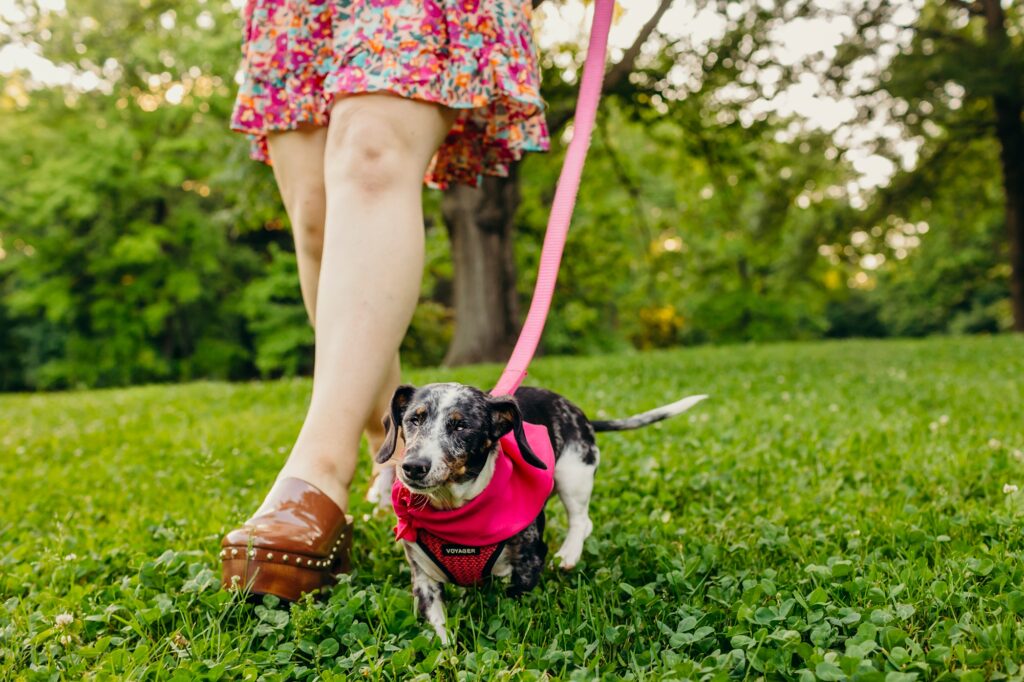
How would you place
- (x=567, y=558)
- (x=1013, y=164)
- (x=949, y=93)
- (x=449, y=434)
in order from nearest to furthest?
(x=449, y=434) → (x=567, y=558) → (x=949, y=93) → (x=1013, y=164)

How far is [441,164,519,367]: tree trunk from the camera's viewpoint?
14148mm

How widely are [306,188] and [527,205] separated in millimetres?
19260

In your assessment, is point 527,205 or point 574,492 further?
point 527,205

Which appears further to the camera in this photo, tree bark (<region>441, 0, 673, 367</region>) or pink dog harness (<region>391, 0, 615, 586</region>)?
tree bark (<region>441, 0, 673, 367</region>)

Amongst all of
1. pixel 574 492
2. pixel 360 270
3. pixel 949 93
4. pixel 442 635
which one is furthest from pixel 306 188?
pixel 949 93

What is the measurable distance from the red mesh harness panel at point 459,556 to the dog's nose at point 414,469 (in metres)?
0.22

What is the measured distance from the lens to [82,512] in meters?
3.58

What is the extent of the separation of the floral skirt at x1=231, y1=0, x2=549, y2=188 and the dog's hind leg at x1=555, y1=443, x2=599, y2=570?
3.67 ft

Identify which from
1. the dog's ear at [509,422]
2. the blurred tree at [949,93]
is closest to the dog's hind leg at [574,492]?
the dog's ear at [509,422]

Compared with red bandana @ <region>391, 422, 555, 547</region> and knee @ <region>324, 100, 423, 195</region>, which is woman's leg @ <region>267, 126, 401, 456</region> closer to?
knee @ <region>324, 100, 423, 195</region>

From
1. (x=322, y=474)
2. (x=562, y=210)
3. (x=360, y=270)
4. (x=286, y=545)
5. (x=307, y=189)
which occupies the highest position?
(x=307, y=189)

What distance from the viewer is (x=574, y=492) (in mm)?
2568

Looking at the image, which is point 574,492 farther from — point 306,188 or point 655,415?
point 306,188

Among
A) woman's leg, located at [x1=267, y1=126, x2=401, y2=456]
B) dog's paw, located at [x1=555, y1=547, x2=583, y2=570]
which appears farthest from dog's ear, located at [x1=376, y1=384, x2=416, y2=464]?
dog's paw, located at [x1=555, y1=547, x2=583, y2=570]
